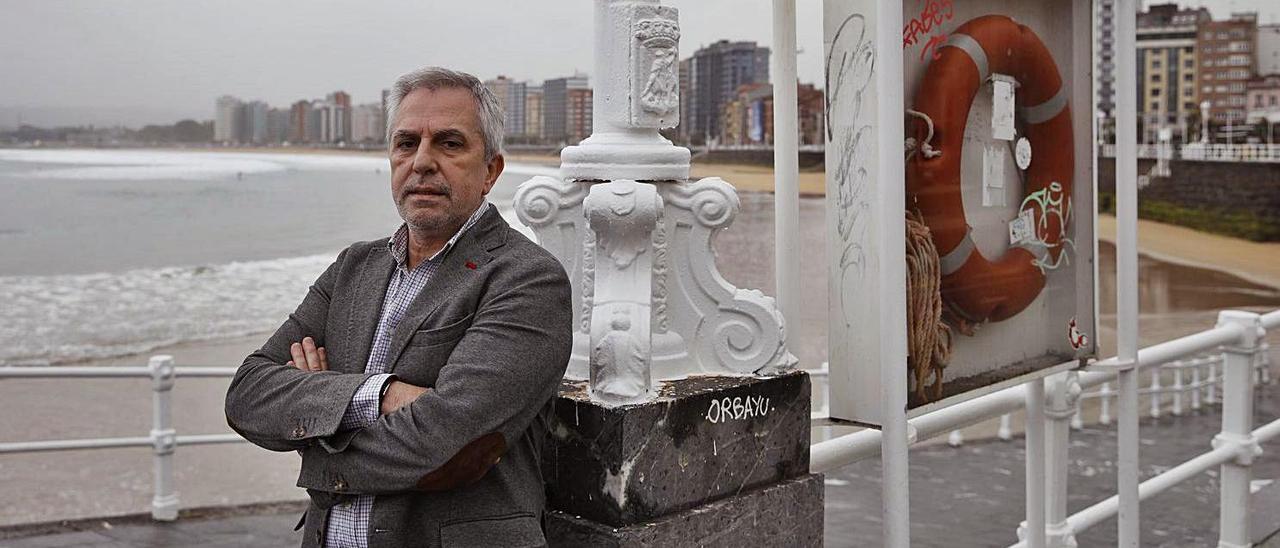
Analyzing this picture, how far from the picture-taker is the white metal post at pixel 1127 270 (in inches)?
127

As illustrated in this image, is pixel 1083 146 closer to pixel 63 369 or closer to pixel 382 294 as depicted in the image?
pixel 382 294

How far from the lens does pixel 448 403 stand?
1.76 meters

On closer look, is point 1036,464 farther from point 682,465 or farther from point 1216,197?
point 1216,197

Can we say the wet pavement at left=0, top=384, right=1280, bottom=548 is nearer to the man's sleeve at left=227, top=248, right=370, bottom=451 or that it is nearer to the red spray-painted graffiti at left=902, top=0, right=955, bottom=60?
the red spray-painted graffiti at left=902, top=0, right=955, bottom=60

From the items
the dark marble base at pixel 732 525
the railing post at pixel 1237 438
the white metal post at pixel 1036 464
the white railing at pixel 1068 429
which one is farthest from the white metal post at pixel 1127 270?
the railing post at pixel 1237 438

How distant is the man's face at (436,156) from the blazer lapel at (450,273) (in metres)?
0.04

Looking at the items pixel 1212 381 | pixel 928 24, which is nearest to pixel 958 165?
pixel 928 24

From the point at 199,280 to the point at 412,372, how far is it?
1365 inches

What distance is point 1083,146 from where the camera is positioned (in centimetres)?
324

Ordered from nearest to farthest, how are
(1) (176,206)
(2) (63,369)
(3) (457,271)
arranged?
(3) (457,271)
(2) (63,369)
(1) (176,206)

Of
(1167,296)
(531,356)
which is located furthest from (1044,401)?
(1167,296)

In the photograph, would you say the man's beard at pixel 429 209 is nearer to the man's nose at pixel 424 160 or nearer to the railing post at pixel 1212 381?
the man's nose at pixel 424 160

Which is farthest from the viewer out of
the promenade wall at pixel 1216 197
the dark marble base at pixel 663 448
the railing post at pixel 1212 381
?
the promenade wall at pixel 1216 197

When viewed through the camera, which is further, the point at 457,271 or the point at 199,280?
the point at 199,280
